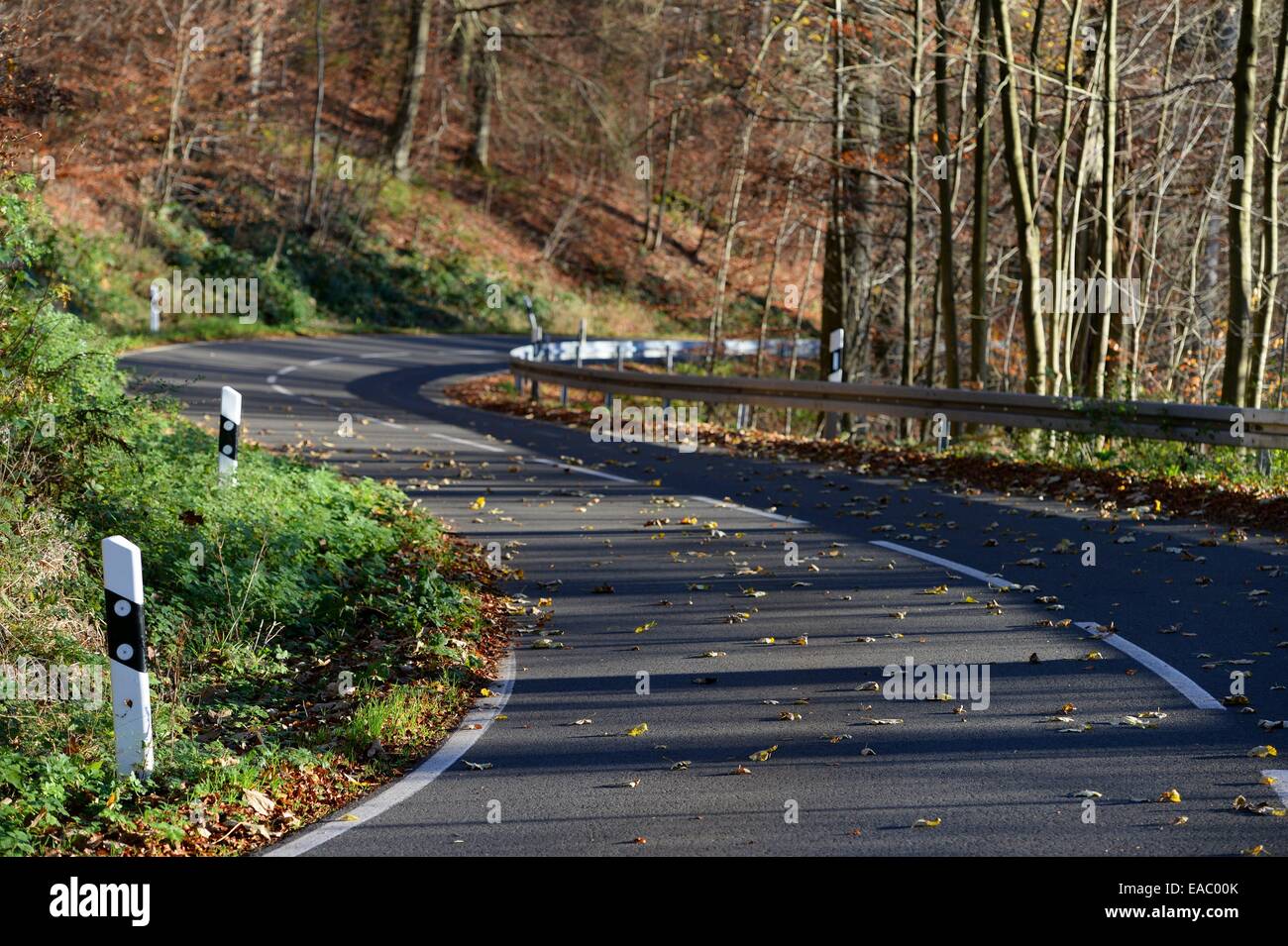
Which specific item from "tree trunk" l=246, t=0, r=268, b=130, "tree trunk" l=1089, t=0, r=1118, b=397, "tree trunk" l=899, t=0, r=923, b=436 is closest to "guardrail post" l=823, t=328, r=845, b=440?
"tree trunk" l=899, t=0, r=923, b=436

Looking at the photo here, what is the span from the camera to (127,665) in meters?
6.33

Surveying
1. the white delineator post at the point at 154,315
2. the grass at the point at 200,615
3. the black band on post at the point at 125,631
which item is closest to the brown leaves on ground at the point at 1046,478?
the grass at the point at 200,615

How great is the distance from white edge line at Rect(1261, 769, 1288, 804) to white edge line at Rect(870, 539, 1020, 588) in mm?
4093

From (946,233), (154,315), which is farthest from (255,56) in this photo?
(946,233)

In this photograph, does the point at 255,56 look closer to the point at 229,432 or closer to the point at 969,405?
the point at 969,405

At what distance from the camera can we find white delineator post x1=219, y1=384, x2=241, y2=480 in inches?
442

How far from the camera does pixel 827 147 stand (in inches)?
1008

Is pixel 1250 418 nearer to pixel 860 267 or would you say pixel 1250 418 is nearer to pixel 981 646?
pixel 981 646

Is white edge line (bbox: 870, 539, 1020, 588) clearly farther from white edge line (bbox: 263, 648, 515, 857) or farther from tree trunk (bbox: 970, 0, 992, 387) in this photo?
tree trunk (bbox: 970, 0, 992, 387)

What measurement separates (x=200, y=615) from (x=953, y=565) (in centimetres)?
581

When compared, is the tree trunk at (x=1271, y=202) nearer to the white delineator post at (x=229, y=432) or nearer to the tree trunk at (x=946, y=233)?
the tree trunk at (x=946, y=233)

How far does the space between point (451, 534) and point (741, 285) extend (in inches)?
1653

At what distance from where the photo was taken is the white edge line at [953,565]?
10.4 metres

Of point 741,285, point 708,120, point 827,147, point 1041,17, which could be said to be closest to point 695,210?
point 741,285
